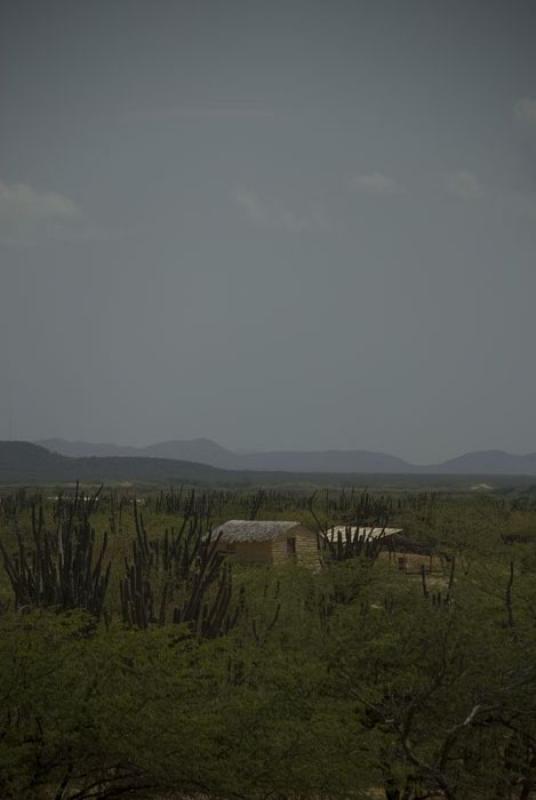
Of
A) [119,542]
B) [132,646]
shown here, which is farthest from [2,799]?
[119,542]

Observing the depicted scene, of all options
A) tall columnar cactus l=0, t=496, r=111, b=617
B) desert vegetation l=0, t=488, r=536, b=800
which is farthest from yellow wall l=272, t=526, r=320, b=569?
tall columnar cactus l=0, t=496, r=111, b=617

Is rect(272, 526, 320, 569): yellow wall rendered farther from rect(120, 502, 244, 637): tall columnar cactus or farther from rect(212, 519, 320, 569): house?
rect(120, 502, 244, 637): tall columnar cactus

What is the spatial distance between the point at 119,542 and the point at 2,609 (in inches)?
597

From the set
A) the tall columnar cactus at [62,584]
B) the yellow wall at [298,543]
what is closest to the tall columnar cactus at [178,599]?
the tall columnar cactus at [62,584]

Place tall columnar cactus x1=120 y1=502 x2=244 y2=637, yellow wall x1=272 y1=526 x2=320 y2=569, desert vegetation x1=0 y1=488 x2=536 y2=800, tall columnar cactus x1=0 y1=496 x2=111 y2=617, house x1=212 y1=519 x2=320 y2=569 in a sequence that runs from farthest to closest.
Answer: house x1=212 y1=519 x2=320 y2=569 < yellow wall x1=272 y1=526 x2=320 y2=569 < tall columnar cactus x1=0 y1=496 x2=111 y2=617 < tall columnar cactus x1=120 y1=502 x2=244 y2=637 < desert vegetation x1=0 y1=488 x2=536 y2=800

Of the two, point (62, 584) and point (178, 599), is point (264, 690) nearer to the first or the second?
point (62, 584)

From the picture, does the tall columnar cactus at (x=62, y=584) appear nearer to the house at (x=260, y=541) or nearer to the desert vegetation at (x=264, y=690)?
the desert vegetation at (x=264, y=690)

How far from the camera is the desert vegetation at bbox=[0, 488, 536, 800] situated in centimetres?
1609

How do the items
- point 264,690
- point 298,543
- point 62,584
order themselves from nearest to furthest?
point 264,690
point 62,584
point 298,543

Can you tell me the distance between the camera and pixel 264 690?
57.8ft

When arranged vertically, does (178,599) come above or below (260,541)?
below

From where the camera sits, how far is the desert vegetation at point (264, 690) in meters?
16.1

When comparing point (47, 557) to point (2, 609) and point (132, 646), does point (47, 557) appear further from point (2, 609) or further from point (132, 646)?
point (132, 646)

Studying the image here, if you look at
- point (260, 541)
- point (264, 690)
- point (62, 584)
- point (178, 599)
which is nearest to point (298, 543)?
point (260, 541)
